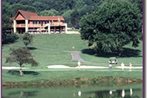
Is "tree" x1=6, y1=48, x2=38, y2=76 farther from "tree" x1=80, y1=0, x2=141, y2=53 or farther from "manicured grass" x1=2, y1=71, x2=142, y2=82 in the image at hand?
"tree" x1=80, y1=0, x2=141, y2=53

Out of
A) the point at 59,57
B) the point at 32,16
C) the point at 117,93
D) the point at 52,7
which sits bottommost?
the point at 117,93

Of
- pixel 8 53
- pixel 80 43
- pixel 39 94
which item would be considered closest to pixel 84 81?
pixel 39 94

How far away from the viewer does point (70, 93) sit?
5582mm

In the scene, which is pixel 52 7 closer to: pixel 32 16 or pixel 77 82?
pixel 32 16

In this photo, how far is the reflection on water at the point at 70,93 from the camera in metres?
5.25

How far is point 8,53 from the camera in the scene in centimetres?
713

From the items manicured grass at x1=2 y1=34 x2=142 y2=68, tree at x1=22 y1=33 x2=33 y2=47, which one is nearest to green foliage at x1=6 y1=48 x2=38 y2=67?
manicured grass at x1=2 y1=34 x2=142 y2=68

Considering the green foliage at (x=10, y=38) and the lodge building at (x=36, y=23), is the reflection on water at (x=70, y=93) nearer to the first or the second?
the green foliage at (x=10, y=38)

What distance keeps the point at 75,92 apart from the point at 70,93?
0.24ft

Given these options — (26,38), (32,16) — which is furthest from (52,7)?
(26,38)

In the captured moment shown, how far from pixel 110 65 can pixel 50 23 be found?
4.83ft

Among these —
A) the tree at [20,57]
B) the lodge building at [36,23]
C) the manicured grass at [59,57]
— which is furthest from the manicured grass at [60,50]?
the tree at [20,57]

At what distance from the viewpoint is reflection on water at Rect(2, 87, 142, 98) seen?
5250 millimetres

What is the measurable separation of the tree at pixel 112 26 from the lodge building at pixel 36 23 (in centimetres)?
66
